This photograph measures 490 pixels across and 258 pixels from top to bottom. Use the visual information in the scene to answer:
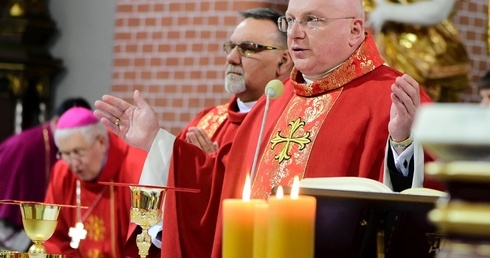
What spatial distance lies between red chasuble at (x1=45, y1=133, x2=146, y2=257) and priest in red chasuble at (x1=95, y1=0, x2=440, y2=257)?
2.04 metres

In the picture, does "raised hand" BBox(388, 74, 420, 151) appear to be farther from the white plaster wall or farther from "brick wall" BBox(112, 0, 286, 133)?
the white plaster wall

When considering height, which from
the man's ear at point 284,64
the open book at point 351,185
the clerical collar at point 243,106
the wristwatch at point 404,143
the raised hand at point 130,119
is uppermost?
the man's ear at point 284,64

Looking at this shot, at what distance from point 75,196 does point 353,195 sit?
192 inches

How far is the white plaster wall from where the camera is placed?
8.92 meters

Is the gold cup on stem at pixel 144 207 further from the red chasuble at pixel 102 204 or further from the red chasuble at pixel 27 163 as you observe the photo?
the red chasuble at pixel 27 163

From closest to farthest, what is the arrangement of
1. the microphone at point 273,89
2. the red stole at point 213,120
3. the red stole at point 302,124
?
1. the microphone at point 273,89
2. the red stole at point 302,124
3. the red stole at point 213,120

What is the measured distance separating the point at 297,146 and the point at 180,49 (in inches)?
161

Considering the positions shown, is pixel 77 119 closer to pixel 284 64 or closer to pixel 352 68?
pixel 284 64

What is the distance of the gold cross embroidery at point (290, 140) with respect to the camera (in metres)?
4.33

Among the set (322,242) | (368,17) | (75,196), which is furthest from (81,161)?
(322,242)

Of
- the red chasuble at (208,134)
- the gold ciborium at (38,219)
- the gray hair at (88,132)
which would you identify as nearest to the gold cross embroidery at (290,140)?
the red chasuble at (208,134)

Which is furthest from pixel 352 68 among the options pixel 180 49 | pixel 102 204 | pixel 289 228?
pixel 180 49

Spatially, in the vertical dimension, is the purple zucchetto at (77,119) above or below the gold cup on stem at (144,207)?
below

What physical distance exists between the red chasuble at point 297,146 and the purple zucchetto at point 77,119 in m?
2.56
